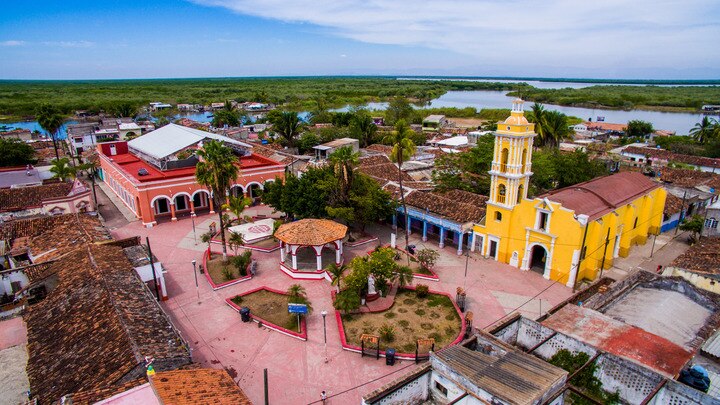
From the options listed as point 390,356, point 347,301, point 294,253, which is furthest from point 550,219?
point 294,253

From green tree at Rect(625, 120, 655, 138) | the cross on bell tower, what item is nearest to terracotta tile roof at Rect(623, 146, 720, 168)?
green tree at Rect(625, 120, 655, 138)

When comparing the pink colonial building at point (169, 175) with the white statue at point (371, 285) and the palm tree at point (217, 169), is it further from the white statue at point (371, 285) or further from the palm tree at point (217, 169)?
the white statue at point (371, 285)

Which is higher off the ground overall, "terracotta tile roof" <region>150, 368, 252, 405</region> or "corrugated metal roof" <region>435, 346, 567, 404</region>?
"corrugated metal roof" <region>435, 346, 567, 404</region>

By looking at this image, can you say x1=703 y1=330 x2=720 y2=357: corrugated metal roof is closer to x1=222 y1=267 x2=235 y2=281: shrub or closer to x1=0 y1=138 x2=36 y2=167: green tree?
x1=222 y1=267 x2=235 y2=281: shrub

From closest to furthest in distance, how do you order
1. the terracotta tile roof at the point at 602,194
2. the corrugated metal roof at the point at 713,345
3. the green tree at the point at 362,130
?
1. the corrugated metal roof at the point at 713,345
2. the terracotta tile roof at the point at 602,194
3. the green tree at the point at 362,130

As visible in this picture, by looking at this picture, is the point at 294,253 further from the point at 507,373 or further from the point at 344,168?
the point at 507,373

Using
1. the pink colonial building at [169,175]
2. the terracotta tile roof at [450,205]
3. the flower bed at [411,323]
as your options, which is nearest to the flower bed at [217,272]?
the flower bed at [411,323]
